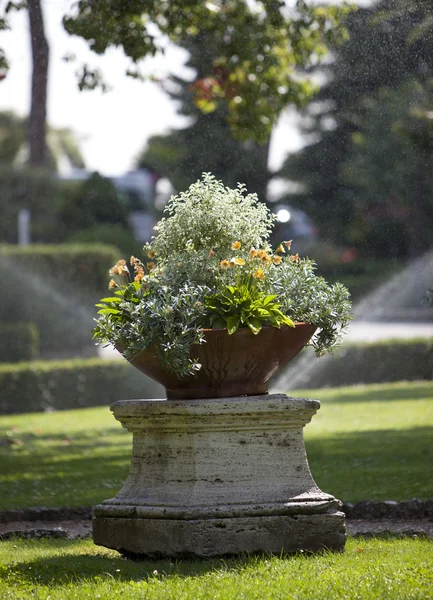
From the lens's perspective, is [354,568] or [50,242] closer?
[354,568]

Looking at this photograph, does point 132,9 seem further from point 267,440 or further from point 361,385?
point 361,385

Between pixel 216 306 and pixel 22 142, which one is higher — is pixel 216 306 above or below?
below

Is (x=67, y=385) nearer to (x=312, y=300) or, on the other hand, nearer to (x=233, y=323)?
(x=312, y=300)

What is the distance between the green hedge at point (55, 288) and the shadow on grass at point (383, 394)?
5.10 m

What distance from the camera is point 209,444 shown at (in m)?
4.08

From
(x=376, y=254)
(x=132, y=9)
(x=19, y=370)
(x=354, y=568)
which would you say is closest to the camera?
(x=354, y=568)

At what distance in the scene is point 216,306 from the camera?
406 cm

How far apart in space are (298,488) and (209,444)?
0.44 metres

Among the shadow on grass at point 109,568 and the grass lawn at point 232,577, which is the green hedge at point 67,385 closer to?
the grass lawn at point 232,577

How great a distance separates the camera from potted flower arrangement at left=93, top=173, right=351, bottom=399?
3992 mm

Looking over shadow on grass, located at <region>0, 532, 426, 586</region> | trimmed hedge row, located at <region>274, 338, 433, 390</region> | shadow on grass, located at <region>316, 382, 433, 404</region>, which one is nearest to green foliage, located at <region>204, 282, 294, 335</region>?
shadow on grass, located at <region>0, 532, 426, 586</region>

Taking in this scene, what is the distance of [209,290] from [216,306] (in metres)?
0.07

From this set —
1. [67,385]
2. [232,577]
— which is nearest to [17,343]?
[67,385]

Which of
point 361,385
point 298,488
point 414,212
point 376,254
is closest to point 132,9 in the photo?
point 298,488
